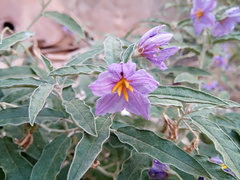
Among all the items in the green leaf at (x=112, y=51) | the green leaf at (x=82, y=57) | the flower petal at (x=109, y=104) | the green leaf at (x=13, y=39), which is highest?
the green leaf at (x=13, y=39)

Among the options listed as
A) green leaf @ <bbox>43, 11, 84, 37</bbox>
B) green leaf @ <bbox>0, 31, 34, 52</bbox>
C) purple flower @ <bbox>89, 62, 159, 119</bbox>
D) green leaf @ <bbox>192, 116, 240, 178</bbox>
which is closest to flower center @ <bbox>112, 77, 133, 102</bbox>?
purple flower @ <bbox>89, 62, 159, 119</bbox>

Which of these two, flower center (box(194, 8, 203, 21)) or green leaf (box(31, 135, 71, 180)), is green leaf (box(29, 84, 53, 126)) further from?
flower center (box(194, 8, 203, 21))

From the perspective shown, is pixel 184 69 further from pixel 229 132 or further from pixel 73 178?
pixel 73 178

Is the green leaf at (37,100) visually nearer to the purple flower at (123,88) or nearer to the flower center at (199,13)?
the purple flower at (123,88)

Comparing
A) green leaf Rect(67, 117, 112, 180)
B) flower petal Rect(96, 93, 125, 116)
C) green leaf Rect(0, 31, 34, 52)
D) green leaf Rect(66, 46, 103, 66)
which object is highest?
green leaf Rect(0, 31, 34, 52)

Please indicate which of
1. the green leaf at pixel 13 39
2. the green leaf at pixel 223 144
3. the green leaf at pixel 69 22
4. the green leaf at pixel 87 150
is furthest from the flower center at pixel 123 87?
the green leaf at pixel 69 22

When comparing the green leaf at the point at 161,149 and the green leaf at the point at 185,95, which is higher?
the green leaf at the point at 185,95

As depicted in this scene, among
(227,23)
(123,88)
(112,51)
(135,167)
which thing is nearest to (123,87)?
(123,88)

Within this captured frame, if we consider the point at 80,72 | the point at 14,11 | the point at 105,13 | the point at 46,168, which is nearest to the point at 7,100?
the point at 46,168
